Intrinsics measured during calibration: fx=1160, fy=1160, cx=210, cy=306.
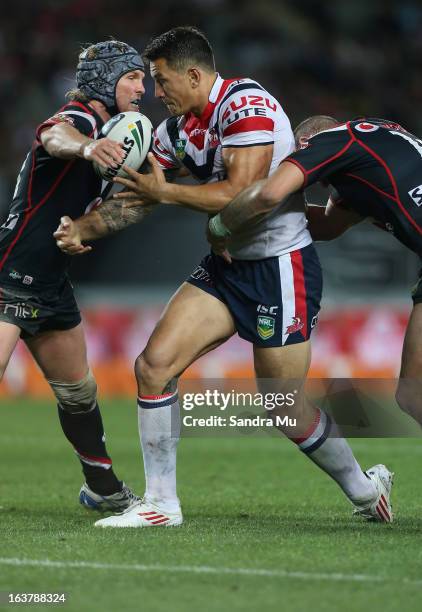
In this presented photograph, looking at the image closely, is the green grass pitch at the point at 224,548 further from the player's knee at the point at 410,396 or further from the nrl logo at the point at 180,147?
the nrl logo at the point at 180,147

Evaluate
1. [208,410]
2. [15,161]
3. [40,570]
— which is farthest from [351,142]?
[15,161]

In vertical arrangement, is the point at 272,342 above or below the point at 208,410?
above

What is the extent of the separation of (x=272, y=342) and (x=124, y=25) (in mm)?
14084

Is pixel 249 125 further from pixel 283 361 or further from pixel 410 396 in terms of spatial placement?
pixel 410 396

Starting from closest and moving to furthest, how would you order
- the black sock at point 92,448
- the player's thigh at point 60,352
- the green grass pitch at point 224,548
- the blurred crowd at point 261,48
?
1. the green grass pitch at point 224,548
2. the player's thigh at point 60,352
3. the black sock at point 92,448
4. the blurred crowd at point 261,48

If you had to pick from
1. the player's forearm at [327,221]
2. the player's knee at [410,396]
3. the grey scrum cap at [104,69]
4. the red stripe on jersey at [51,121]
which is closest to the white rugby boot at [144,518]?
the player's knee at [410,396]

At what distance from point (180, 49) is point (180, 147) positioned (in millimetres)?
547

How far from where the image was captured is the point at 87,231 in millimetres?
6281

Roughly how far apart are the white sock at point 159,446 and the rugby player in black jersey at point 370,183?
3.18ft

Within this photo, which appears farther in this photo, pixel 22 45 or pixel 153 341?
pixel 22 45

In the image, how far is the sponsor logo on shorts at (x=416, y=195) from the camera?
585 centimetres

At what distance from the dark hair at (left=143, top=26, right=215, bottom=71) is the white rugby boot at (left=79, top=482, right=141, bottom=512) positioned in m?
2.61

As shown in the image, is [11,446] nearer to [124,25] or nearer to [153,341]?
[153,341]

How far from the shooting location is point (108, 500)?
7082 millimetres
